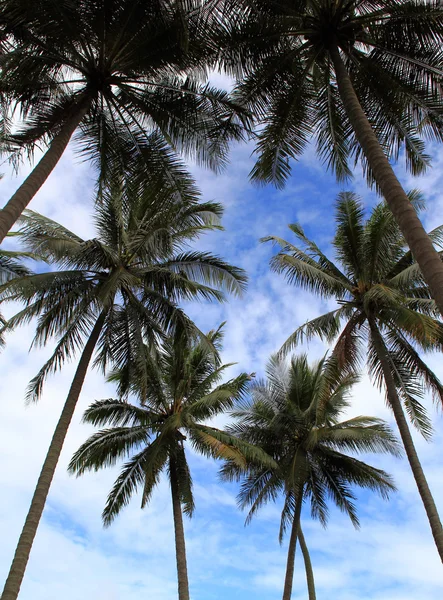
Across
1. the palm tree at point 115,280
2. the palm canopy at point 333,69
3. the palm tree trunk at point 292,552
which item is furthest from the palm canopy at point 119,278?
the palm tree trunk at point 292,552

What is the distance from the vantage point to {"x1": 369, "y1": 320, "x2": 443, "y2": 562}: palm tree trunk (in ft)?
37.7

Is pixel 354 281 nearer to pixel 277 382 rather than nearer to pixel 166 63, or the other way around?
pixel 277 382

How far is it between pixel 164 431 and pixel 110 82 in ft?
36.0

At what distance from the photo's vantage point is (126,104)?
32.3 ft

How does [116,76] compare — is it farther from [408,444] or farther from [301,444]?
[301,444]

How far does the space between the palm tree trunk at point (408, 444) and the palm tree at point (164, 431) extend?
4708mm

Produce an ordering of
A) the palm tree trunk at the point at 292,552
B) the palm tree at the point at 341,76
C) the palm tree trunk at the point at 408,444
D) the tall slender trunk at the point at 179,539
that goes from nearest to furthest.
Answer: the palm tree at the point at 341,76
the palm tree trunk at the point at 408,444
the tall slender trunk at the point at 179,539
the palm tree trunk at the point at 292,552

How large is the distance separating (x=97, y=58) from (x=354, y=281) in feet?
32.7

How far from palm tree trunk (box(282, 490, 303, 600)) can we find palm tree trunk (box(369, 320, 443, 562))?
808 centimetres

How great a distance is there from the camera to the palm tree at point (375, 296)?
13773 mm

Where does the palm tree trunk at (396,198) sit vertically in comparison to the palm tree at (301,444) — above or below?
below

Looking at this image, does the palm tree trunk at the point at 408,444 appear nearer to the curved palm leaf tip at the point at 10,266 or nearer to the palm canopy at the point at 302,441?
the palm canopy at the point at 302,441

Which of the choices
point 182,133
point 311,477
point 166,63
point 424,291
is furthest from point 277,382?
point 166,63

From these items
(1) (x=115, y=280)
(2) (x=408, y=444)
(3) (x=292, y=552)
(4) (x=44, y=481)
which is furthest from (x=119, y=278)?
(3) (x=292, y=552)
